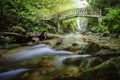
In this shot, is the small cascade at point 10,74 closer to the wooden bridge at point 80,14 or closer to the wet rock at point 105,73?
the wet rock at point 105,73

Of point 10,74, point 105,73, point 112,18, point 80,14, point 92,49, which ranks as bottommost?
point 10,74

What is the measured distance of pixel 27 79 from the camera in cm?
412

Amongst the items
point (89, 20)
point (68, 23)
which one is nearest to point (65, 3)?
point (68, 23)

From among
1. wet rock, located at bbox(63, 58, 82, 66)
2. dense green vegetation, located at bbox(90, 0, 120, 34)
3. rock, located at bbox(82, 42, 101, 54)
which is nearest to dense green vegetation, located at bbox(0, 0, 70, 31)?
dense green vegetation, located at bbox(90, 0, 120, 34)

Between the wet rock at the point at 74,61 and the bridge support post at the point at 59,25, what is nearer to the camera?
the wet rock at the point at 74,61

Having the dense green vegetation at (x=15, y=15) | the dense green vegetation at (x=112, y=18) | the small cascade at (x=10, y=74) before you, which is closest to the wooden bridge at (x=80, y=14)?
the dense green vegetation at (x=112, y=18)

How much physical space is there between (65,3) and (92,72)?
33.0 metres

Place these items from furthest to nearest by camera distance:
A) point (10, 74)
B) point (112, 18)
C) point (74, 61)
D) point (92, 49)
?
point (112, 18), point (92, 49), point (74, 61), point (10, 74)

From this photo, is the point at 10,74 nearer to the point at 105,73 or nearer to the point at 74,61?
the point at 74,61

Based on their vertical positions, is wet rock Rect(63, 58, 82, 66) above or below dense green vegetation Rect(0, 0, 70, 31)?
below

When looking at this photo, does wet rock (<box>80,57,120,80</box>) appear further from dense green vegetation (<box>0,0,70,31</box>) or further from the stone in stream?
dense green vegetation (<box>0,0,70,31</box>)

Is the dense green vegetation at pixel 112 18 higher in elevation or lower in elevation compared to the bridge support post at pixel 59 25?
higher

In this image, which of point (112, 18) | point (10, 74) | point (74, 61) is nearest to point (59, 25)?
point (112, 18)

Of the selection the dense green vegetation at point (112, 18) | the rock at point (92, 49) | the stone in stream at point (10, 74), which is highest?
the dense green vegetation at point (112, 18)
